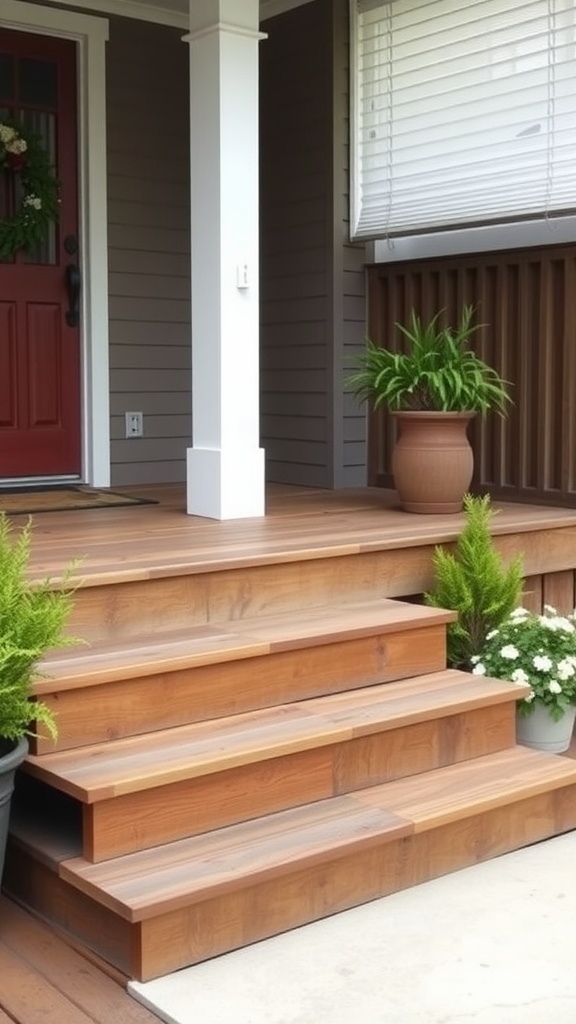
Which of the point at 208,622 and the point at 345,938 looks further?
the point at 208,622

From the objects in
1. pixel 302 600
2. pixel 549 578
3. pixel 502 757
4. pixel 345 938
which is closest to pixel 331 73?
pixel 549 578

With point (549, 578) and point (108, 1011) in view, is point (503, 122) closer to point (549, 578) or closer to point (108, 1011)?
point (549, 578)

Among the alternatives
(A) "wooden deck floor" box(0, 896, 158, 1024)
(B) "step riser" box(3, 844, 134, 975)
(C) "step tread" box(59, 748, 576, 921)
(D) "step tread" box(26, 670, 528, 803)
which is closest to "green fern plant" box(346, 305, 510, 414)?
→ (D) "step tread" box(26, 670, 528, 803)

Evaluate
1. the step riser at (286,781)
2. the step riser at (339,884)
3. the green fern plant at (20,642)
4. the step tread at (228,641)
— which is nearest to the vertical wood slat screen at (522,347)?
the step tread at (228,641)

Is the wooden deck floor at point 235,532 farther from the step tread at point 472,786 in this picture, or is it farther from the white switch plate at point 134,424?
the step tread at point 472,786

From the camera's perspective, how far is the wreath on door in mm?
5047

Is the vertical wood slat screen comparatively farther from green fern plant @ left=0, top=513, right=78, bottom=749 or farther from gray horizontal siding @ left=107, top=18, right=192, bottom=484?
green fern plant @ left=0, top=513, right=78, bottom=749

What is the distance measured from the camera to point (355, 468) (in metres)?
5.43

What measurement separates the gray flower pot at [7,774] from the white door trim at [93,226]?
319 centimetres

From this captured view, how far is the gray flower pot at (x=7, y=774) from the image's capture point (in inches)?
88.4

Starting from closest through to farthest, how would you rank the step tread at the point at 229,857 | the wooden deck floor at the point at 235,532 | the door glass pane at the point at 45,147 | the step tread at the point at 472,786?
the step tread at the point at 229,857 < the step tread at the point at 472,786 < the wooden deck floor at the point at 235,532 < the door glass pane at the point at 45,147

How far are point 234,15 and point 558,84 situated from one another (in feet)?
4.02

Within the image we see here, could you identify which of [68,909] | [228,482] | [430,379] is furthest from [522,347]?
[68,909]

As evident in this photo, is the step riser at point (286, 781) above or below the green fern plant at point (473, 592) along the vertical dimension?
below
